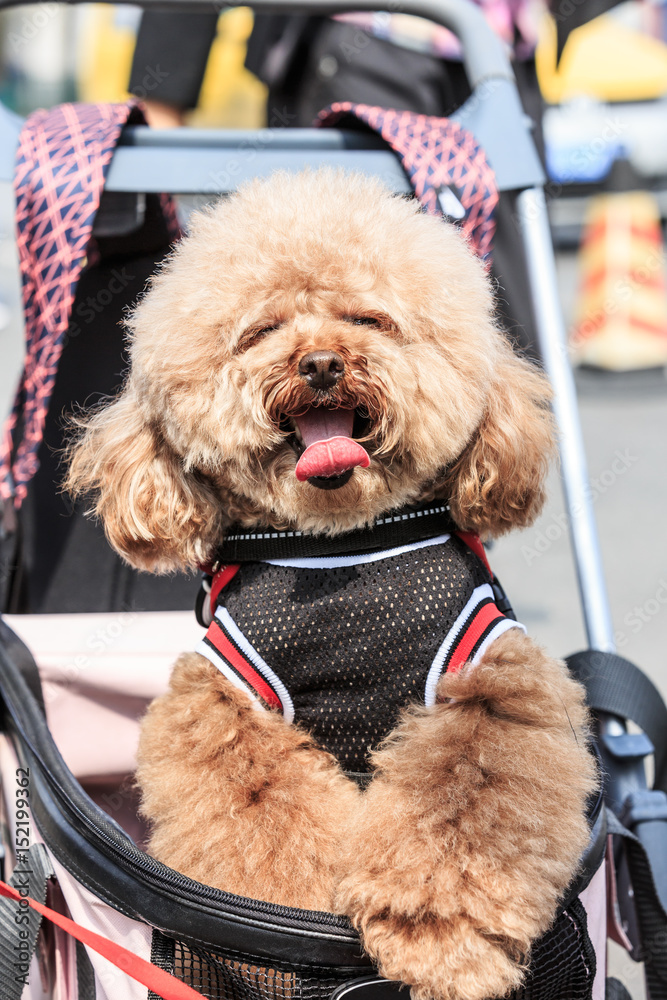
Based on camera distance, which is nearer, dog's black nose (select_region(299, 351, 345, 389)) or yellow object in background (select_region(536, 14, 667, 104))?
dog's black nose (select_region(299, 351, 345, 389))

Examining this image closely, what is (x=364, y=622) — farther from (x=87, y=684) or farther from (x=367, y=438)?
(x=87, y=684)

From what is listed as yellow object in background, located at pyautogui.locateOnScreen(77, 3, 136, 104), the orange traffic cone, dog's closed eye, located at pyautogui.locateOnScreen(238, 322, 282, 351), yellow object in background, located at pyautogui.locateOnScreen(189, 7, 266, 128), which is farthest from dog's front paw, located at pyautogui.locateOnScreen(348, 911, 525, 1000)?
yellow object in background, located at pyautogui.locateOnScreen(77, 3, 136, 104)

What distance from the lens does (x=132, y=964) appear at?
3.13ft

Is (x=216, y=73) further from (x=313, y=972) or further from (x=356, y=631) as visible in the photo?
(x=313, y=972)

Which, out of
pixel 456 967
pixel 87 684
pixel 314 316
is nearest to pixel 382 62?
pixel 314 316

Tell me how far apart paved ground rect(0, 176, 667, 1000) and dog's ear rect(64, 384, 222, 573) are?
3.91 ft

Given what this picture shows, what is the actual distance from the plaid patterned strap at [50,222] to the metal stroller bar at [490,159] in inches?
1.5

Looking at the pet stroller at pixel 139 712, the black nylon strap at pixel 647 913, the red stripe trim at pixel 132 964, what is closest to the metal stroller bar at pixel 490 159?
the pet stroller at pixel 139 712

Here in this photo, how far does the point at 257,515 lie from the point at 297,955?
55cm

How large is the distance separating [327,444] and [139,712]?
0.77 metres

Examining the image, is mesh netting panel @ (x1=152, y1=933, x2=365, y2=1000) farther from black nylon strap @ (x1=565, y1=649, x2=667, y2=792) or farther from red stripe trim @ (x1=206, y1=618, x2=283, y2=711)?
black nylon strap @ (x1=565, y1=649, x2=667, y2=792)

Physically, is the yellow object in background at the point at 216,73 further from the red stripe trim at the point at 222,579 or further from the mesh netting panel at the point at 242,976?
the mesh netting panel at the point at 242,976

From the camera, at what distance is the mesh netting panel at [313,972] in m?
0.92

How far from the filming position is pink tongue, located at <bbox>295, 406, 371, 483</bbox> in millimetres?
1057
